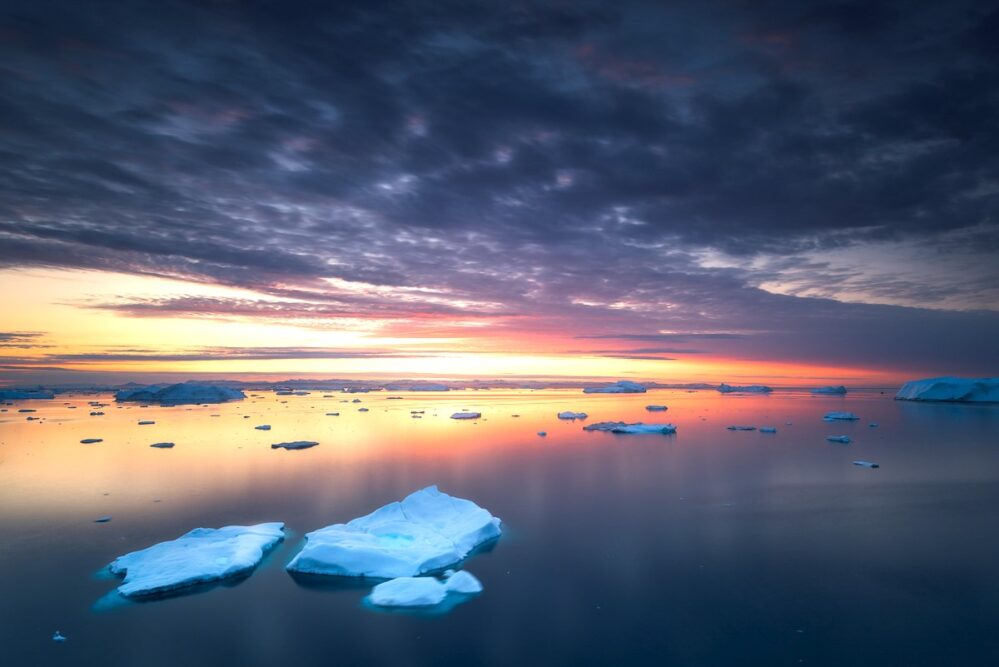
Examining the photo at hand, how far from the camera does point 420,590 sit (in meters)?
7.06

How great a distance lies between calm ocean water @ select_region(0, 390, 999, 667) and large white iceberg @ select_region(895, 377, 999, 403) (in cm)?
3341

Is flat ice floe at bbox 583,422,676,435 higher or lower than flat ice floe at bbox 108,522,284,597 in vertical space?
higher

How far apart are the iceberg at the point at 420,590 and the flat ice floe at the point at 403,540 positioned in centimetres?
48

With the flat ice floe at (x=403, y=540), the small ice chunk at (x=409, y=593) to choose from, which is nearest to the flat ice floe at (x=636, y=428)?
the flat ice floe at (x=403, y=540)

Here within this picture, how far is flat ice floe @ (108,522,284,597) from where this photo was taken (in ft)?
24.0

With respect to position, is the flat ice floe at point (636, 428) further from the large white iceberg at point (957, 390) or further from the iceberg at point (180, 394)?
the iceberg at point (180, 394)

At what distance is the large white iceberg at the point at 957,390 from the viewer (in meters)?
44.6

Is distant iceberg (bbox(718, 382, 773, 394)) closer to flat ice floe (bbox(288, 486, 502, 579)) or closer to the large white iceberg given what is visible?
the large white iceberg

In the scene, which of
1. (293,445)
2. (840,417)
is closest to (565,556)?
(293,445)

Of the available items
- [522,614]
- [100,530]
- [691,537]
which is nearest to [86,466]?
[100,530]

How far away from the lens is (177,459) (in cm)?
1817

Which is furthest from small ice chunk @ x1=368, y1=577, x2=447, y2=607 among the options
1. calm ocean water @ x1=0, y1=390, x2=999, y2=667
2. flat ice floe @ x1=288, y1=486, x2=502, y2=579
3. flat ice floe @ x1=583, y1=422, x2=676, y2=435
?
flat ice floe @ x1=583, y1=422, x2=676, y2=435

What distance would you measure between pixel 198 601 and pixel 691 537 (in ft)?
26.6

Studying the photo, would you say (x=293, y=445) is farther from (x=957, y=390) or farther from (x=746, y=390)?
(x=746, y=390)
